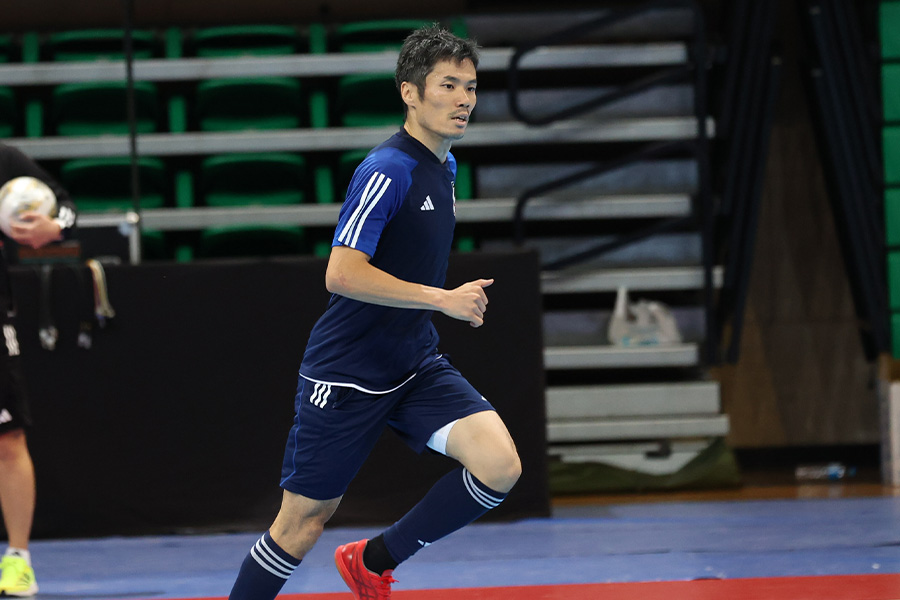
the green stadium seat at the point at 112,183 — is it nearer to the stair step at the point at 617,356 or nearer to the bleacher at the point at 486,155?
the bleacher at the point at 486,155

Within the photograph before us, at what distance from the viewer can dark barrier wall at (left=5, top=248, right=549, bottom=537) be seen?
16.5 feet

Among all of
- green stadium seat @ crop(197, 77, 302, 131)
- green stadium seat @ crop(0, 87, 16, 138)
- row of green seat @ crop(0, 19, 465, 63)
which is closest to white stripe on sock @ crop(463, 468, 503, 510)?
green stadium seat @ crop(197, 77, 302, 131)

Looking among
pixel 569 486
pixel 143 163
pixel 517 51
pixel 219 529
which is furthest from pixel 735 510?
pixel 143 163

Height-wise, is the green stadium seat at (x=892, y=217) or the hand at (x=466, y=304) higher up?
the hand at (x=466, y=304)

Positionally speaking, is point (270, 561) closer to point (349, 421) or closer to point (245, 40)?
point (349, 421)

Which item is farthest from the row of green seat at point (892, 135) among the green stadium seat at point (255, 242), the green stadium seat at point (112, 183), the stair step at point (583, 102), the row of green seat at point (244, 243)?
the green stadium seat at point (112, 183)

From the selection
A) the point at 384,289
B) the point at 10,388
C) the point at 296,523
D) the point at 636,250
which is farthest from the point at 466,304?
the point at 636,250

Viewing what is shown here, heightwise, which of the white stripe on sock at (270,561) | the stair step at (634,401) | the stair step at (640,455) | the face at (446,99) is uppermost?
the face at (446,99)

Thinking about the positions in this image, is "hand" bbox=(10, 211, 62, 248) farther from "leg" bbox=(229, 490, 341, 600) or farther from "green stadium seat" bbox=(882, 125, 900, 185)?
"green stadium seat" bbox=(882, 125, 900, 185)

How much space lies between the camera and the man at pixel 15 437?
3850 mm

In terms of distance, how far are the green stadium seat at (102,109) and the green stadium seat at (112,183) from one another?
0.28m

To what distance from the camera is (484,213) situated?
6.60 metres

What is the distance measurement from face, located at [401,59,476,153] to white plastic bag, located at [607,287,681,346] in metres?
3.72

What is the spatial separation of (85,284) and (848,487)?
4.34m
